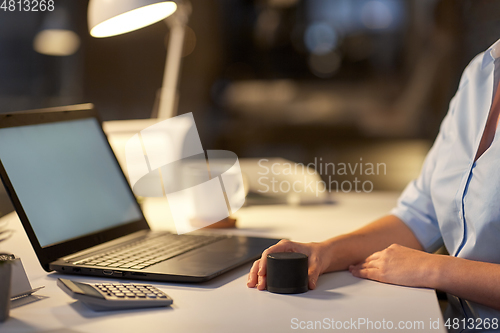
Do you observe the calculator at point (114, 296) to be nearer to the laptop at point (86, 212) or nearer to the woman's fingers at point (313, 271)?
the laptop at point (86, 212)

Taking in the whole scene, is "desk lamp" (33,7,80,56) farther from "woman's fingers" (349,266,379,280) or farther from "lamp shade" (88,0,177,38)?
"woman's fingers" (349,266,379,280)

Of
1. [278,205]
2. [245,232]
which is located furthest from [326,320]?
[278,205]

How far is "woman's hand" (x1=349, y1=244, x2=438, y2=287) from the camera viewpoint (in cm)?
75

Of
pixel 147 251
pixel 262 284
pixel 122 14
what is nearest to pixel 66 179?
pixel 147 251

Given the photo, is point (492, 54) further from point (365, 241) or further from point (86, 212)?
point (86, 212)

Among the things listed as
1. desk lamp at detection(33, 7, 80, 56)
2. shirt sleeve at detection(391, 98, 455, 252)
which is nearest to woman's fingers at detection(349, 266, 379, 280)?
shirt sleeve at detection(391, 98, 455, 252)

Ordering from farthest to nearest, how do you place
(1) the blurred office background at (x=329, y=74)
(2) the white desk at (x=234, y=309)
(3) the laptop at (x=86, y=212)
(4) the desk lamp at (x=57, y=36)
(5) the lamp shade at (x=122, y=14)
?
(1) the blurred office background at (x=329, y=74)
(4) the desk lamp at (x=57, y=36)
(5) the lamp shade at (x=122, y=14)
(3) the laptop at (x=86, y=212)
(2) the white desk at (x=234, y=309)

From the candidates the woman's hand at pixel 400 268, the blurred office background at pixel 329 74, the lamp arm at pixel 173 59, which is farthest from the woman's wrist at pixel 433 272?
the blurred office background at pixel 329 74

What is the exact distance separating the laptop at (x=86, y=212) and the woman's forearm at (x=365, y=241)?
15 centimetres

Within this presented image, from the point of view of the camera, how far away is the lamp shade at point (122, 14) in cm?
94

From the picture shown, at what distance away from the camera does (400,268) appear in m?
0.77

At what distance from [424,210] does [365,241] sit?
0.19m

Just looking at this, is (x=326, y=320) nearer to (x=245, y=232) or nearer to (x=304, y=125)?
(x=245, y=232)

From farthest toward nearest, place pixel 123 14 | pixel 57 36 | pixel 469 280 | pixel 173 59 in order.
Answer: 1. pixel 57 36
2. pixel 173 59
3. pixel 123 14
4. pixel 469 280
